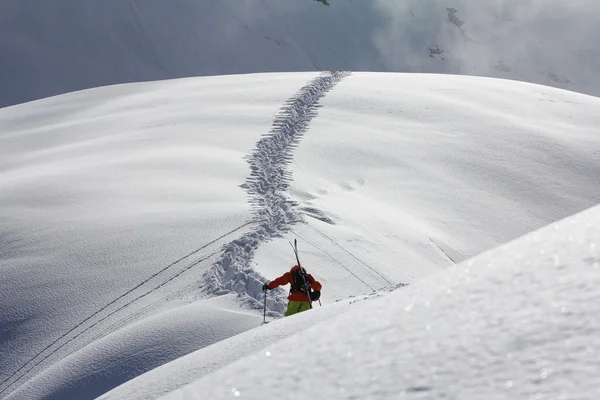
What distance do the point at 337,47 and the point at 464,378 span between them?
58889 millimetres

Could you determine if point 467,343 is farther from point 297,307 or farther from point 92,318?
point 92,318

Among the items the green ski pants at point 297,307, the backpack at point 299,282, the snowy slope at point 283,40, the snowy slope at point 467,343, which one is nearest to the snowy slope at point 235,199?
the green ski pants at point 297,307

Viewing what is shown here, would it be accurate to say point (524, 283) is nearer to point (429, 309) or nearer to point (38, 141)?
point (429, 309)

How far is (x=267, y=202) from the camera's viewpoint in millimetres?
9766

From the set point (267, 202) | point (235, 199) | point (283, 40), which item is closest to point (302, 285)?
point (267, 202)

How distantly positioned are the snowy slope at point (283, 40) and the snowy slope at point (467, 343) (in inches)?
1781

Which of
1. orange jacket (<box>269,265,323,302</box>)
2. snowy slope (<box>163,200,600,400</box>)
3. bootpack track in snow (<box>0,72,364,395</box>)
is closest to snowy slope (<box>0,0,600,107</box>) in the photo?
bootpack track in snow (<box>0,72,364,395</box>)

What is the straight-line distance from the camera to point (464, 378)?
132cm

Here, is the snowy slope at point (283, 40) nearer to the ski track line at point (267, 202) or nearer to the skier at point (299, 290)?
the ski track line at point (267, 202)

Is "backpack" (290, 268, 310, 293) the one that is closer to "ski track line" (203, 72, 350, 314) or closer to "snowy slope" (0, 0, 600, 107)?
"ski track line" (203, 72, 350, 314)

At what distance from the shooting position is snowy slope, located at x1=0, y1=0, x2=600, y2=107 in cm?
4900

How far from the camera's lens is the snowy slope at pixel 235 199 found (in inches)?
256

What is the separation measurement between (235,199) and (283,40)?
159 ft

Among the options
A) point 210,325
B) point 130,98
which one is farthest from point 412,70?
point 210,325
